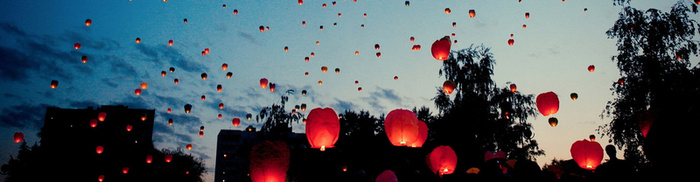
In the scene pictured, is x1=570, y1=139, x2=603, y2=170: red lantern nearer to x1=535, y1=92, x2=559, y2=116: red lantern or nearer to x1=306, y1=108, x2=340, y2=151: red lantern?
x1=535, y1=92, x2=559, y2=116: red lantern

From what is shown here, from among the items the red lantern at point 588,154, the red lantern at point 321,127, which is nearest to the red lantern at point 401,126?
the red lantern at point 321,127

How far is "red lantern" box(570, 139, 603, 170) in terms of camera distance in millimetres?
4996

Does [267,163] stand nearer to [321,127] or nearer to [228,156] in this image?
[321,127]

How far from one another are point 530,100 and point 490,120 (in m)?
2.03

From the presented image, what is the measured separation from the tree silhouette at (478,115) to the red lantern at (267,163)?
9.45 metres

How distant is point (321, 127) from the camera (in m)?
4.29

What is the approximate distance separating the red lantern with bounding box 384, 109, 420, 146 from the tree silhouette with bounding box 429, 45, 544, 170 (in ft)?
27.7

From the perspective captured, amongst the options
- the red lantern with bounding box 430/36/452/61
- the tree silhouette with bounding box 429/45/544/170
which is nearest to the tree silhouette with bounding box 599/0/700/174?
the tree silhouette with bounding box 429/45/544/170

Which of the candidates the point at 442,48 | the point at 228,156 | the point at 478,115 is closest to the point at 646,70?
the point at 478,115

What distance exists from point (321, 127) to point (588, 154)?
131 inches

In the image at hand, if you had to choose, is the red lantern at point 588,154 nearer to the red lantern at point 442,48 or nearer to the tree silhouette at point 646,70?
the red lantern at point 442,48

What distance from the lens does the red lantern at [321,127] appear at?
429 centimetres

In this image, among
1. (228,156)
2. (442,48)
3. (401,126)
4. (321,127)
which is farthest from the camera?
(228,156)

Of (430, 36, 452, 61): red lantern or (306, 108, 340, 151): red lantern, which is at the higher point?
(430, 36, 452, 61): red lantern
